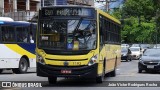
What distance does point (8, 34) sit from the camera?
24859 mm

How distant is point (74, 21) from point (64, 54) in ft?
4.39

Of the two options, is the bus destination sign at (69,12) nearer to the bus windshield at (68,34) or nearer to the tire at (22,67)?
the bus windshield at (68,34)

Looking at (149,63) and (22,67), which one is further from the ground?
(149,63)

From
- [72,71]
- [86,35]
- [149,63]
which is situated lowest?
[149,63]

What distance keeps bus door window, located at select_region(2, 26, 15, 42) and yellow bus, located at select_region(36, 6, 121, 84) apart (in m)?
7.31

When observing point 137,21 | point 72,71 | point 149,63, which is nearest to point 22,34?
point 149,63

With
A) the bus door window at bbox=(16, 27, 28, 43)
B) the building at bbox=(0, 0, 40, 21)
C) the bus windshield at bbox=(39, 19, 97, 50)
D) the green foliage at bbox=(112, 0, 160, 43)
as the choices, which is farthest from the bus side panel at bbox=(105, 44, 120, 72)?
the green foliage at bbox=(112, 0, 160, 43)

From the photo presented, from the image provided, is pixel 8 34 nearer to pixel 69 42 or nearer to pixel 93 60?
pixel 69 42

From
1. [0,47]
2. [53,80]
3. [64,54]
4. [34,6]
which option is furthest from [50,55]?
[34,6]

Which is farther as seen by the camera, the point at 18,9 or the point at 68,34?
the point at 18,9

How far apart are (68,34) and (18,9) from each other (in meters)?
44.9

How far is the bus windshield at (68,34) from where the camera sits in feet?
56.0

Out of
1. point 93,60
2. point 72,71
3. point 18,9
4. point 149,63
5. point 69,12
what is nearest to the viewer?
point 72,71

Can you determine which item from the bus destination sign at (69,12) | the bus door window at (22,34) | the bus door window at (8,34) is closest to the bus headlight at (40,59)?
the bus destination sign at (69,12)
